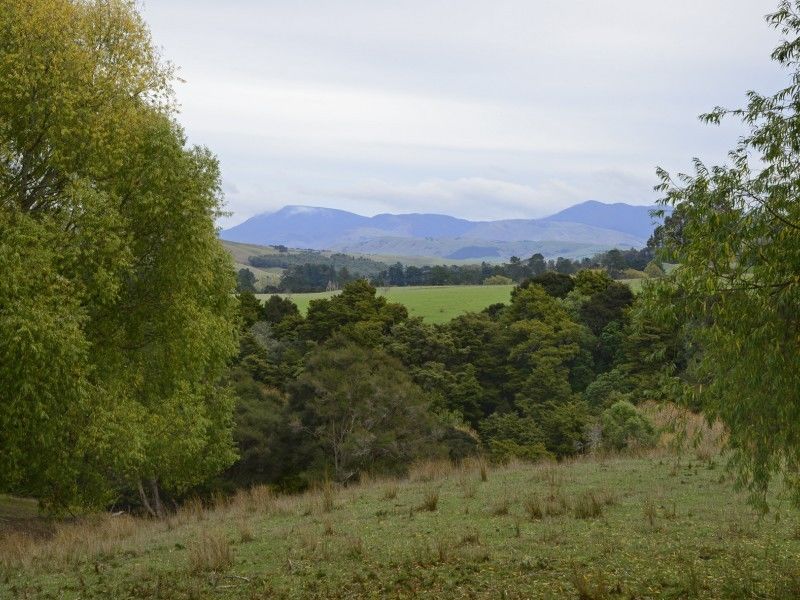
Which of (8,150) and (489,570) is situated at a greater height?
(8,150)

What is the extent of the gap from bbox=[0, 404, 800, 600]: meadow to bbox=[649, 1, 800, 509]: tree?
1339 millimetres

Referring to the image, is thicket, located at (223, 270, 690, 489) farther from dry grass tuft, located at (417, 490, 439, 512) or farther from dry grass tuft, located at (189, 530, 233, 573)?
dry grass tuft, located at (189, 530, 233, 573)

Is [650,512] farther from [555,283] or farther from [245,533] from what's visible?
[555,283]

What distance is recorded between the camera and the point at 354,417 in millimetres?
→ 41656

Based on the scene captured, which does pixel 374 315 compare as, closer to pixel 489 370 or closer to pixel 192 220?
pixel 489 370

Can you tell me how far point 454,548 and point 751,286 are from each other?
20.6ft

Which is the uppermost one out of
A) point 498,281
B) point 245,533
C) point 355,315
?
point 498,281

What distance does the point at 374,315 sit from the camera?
7088 cm

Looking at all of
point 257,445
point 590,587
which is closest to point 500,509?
point 590,587

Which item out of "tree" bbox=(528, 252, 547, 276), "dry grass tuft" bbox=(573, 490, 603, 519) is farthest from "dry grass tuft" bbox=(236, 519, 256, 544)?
"tree" bbox=(528, 252, 547, 276)

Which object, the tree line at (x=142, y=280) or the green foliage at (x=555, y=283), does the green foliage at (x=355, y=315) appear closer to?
the green foliage at (x=555, y=283)

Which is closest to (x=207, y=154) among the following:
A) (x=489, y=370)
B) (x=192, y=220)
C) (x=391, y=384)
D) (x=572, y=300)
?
(x=192, y=220)

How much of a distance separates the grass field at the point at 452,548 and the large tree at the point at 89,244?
1.92m

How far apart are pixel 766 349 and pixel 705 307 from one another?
28.9 inches
